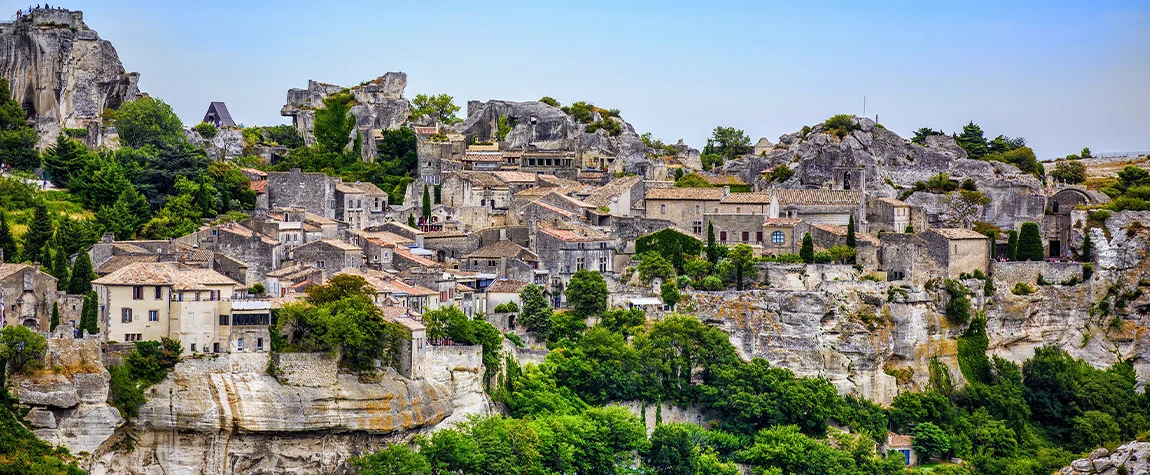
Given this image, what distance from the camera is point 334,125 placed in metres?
90.0

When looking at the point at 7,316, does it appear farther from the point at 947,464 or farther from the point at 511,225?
the point at 947,464

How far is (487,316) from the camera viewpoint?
67250 mm

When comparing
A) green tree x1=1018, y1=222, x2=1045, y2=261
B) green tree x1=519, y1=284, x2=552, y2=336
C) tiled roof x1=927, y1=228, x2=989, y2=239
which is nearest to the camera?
green tree x1=519, y1=284, x2=552, y2=336

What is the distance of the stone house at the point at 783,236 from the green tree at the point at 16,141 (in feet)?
101

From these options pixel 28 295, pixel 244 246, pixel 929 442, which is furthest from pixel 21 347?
pixel 929 442

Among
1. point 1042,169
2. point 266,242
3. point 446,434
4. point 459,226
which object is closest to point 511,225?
point 459,226

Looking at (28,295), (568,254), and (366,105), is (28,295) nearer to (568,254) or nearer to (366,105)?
(568,254)

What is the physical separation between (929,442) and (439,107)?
3890 centimetres

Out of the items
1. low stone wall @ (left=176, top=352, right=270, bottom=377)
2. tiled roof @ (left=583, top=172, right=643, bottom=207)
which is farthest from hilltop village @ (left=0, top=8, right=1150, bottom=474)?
tiled roof @ (left=583, top=172, right=643, bottom=207)

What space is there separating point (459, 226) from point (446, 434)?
19.5 metres

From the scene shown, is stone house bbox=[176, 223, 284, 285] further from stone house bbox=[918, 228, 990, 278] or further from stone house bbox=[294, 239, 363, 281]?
stone house bbox=[918, 228, 990, 278]

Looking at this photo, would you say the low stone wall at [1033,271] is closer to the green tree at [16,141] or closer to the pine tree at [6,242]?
the pine tree at [6,242]

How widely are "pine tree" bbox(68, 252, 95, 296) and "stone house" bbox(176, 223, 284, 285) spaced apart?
6.13 meters

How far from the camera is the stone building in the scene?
3159 inches
